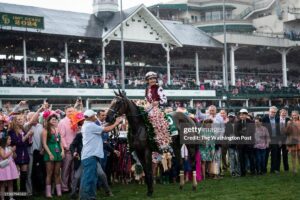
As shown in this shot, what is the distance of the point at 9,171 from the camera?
9055mm

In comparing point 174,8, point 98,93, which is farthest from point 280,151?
point 174,8

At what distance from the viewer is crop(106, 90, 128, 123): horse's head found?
879cm

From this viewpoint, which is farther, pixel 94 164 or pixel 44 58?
pixel 44 58

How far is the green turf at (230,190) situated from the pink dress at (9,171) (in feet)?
3.21

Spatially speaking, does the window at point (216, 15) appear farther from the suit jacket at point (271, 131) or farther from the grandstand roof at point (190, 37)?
the suit jacket at point (271, 131)

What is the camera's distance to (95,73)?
35094 millimetres

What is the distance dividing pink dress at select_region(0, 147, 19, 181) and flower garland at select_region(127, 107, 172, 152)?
2294 mm

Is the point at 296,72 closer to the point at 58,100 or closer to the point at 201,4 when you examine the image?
the point at 201,4

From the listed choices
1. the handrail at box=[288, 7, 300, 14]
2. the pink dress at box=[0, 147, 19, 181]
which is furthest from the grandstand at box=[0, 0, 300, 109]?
the pink dress at box=[0, 147, 19, 181]

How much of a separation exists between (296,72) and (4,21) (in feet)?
116

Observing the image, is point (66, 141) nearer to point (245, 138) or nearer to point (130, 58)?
point (245, 138)

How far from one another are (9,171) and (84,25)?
2718cm
